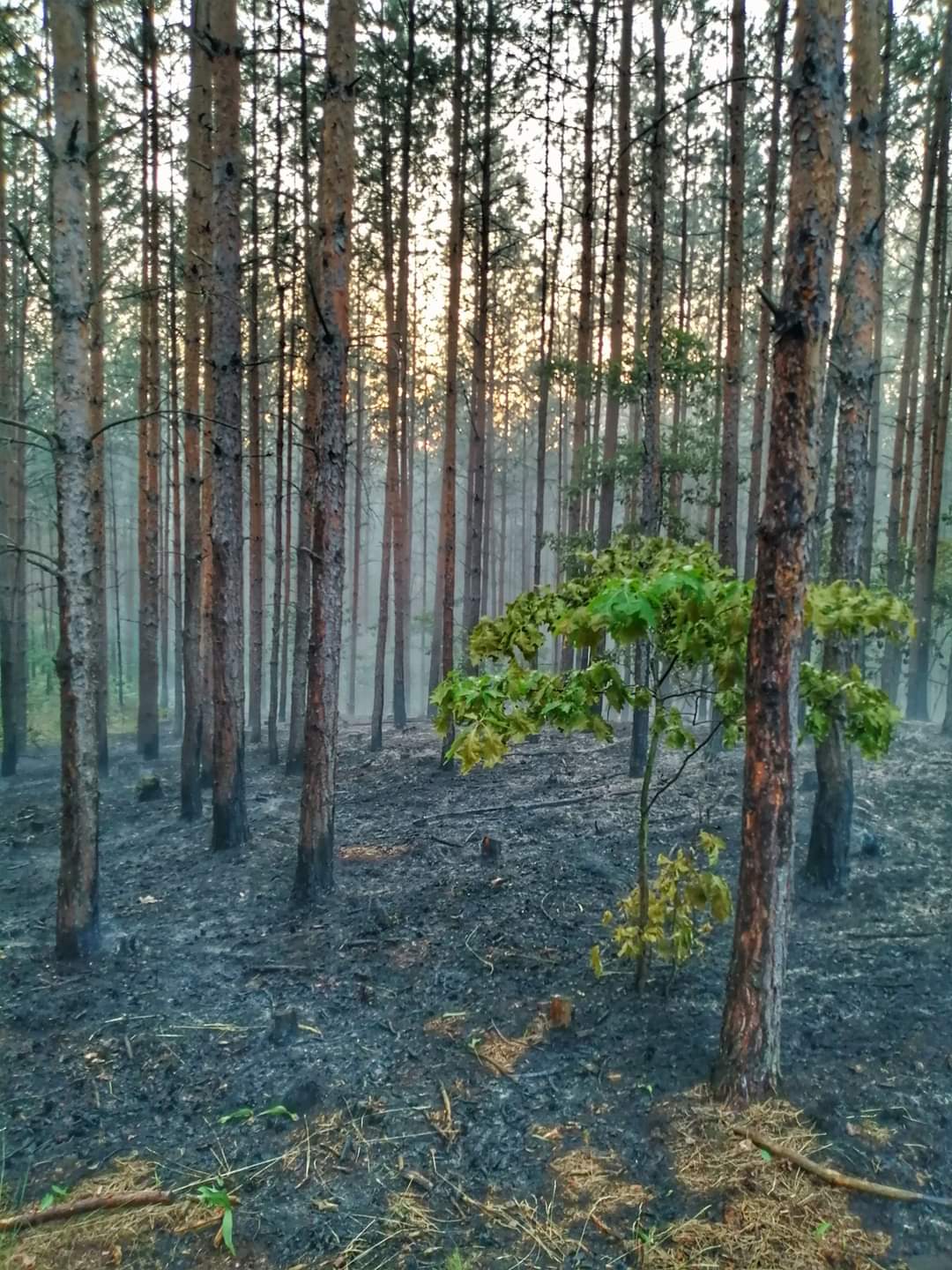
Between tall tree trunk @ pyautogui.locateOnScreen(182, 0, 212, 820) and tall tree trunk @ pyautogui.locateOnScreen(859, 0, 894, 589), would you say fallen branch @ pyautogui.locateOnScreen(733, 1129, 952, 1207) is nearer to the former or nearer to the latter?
tall tree trunk @ pyautogui.locateOnScreen(859, 0, 894, 589)

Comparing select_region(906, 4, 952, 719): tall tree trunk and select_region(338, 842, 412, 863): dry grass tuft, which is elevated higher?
select_region(906, 4, 952, 719): tall tree trunk

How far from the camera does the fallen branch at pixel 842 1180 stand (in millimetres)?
3873

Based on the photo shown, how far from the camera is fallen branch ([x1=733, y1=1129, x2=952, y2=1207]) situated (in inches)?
152

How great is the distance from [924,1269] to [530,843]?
6.18 meters

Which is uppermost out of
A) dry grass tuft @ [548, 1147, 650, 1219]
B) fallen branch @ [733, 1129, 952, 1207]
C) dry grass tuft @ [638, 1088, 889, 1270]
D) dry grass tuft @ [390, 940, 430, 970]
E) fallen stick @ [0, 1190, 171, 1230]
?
fallen branch @ [733, 1129, 952, 1207]

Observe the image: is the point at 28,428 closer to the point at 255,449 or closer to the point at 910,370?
the point at 255,449

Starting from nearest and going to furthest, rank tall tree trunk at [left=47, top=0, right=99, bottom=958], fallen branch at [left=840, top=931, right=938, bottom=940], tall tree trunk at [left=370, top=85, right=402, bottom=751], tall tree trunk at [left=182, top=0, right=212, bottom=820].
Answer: tall tree trunk at [left=47, top=0, right=99, bottom=958], fallen branch at [left=840, top=931, right=938, bottom=940], tall tree trunk at [left=182, top=0, right=212, bottom=820], tall tree trunk at [left=370, top=85, right=402, bottom=751]

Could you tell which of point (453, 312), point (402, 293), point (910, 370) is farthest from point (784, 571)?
point (910, 370)

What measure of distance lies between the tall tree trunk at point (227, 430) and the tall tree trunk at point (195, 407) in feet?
3.34

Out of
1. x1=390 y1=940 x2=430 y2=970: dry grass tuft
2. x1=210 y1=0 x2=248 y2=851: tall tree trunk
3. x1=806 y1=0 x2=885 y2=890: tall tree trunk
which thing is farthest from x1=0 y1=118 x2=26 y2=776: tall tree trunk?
x1=806 y1=0 x2=885 y2=890: tall tree trunk

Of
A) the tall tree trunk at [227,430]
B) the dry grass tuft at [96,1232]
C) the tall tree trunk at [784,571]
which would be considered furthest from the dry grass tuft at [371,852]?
the tall tree trunk at [784,571]

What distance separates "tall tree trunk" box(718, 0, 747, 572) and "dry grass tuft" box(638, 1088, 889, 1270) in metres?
6.72

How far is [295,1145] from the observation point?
4.55 metres

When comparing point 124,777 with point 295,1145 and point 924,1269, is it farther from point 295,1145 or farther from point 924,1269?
point 924,1269
